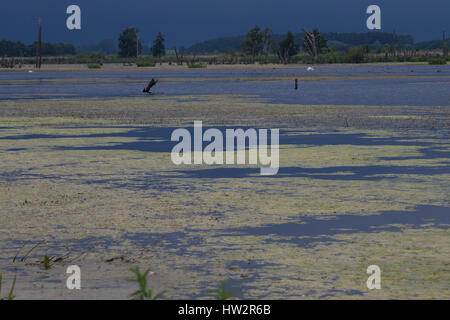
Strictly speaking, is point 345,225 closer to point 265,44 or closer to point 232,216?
point 232,216

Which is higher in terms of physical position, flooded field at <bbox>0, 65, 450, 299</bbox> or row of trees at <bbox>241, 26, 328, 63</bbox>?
row of trees at <bbox>241, 26, 328, 63</bbox>

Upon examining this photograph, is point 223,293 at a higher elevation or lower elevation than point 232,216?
higher

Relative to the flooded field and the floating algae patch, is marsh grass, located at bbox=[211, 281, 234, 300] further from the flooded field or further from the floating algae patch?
the floating algae patch

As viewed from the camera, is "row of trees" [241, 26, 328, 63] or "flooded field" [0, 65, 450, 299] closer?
"flooded field" [0, 65, 450, 299]

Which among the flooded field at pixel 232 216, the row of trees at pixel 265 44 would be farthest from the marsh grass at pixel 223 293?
the row of trees at pixel 265 44

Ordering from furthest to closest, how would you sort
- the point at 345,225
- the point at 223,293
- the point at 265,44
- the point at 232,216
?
1. the point at 265,44
2. the point at 232,216
3. the point at 345,225
4. the point at 223,293

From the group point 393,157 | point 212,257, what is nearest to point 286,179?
point 393,157

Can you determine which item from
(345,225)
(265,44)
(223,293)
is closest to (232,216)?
(345,225)

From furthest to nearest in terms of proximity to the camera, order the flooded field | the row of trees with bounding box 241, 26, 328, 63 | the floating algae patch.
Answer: the row of trees with bounding box 241, 26, 328, 63 → the floating algae patch → the flooded field

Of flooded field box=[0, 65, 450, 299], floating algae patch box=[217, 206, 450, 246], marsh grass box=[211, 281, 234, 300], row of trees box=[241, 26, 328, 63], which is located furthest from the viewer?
row of trees box=[241, 26, 328, 63]

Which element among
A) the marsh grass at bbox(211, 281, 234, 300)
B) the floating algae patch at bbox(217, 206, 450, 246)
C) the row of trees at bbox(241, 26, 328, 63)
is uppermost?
the row of trees at bbox(241, 26, 328, 63)

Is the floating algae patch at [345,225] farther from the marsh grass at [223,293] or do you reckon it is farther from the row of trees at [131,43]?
the row of trees at [131,43]

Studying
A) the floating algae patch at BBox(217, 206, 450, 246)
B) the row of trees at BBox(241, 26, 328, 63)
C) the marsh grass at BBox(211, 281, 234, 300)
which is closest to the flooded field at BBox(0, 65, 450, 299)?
the floating algae patch at BBox(217, 206, 450, 246)
